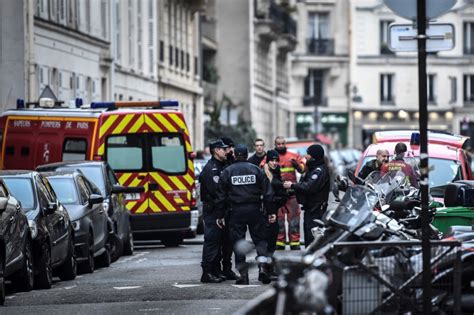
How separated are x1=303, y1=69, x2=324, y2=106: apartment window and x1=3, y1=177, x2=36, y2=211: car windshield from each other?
80.0 meters

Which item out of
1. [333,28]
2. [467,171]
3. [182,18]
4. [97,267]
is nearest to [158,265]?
[97,267]

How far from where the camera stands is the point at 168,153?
30.0 meters

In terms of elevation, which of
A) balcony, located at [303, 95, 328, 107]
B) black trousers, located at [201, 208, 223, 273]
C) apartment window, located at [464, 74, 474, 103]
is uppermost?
apartment window, located at [464, 74, 474, 103]

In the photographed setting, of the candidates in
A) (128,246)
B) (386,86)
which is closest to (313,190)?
(128,246)

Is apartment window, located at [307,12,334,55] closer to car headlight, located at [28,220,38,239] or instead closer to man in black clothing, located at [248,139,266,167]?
man in black clothing, located at [248,139,266,167]

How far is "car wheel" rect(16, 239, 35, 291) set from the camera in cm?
1888

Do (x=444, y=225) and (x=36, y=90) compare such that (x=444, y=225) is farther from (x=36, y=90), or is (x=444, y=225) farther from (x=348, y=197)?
(x=36, y=90)

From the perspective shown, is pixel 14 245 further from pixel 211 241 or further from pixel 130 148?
pixel 130 148

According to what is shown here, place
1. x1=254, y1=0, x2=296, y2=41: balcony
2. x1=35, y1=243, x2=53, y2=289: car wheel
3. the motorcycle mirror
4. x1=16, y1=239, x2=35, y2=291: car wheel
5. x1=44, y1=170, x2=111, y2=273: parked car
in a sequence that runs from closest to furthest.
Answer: the motorcycle mirror → x1=16, y1=239, x2=35, y2=291: car wheel → x1=35, y1=243, x2=53, y2=289: car wheel → x1=44, y1=170, x2=111, y2=273: parked car → x1=254, y1=0, x2=296, y2=41: balcony

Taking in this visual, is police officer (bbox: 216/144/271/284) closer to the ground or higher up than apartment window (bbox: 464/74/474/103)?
closer to the ground

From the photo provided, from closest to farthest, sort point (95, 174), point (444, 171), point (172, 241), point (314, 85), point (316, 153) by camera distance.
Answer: point (316, 153) → point (444, 171) → point (95, 174) → point (172, 241) → point (314, 85)

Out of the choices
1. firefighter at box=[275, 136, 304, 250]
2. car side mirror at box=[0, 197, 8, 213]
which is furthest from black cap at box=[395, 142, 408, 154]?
car side mirror at box=[0, 197, 8, 213]

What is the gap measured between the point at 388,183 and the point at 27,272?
433 centimetres

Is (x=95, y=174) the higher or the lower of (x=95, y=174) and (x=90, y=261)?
the higher
